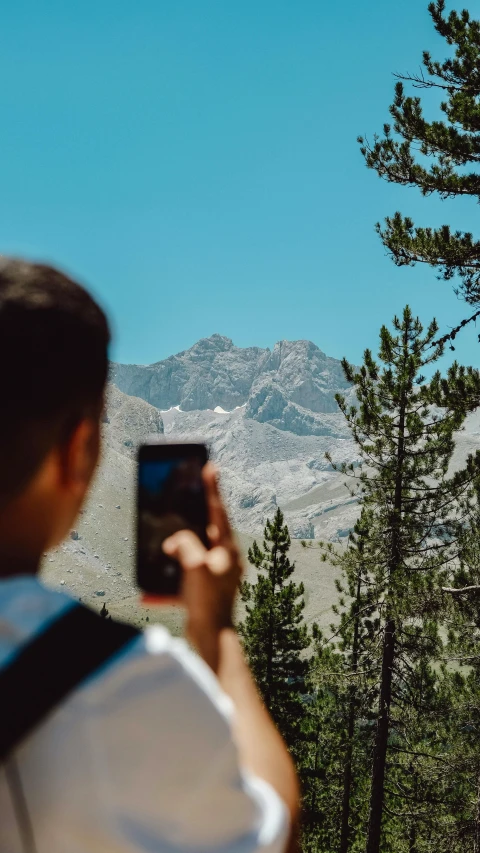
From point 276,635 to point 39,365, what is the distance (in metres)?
25.3

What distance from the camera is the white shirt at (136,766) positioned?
0.83m

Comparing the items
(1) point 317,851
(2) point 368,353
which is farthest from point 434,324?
(1) point 317,851

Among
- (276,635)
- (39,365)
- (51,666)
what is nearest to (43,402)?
(39,365)

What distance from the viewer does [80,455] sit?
1.03 metres

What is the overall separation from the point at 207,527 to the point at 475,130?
1013 cm

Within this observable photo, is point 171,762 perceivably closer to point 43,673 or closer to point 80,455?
point 43,673

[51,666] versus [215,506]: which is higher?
[215,506]

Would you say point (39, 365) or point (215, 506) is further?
point (215, 506)

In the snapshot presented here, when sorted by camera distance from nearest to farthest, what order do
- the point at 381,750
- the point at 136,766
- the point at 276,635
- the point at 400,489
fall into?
the point at 136,766
the point at 381,750
the point at 400,489
the point at 276,635

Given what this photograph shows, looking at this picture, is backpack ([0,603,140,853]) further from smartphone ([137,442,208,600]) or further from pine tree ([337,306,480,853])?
pine tree ([337,306,480,853])

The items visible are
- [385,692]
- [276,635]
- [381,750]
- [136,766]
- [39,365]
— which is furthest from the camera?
[276,635]

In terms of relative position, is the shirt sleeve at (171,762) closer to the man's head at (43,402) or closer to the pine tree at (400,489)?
the man's head at (43,402)

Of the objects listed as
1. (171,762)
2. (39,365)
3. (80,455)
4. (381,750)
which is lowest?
(381,750)

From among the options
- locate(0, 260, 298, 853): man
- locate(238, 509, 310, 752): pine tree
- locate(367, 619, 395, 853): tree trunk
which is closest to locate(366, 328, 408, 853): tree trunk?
locate(367, 619, 395, 853): tree trunk
